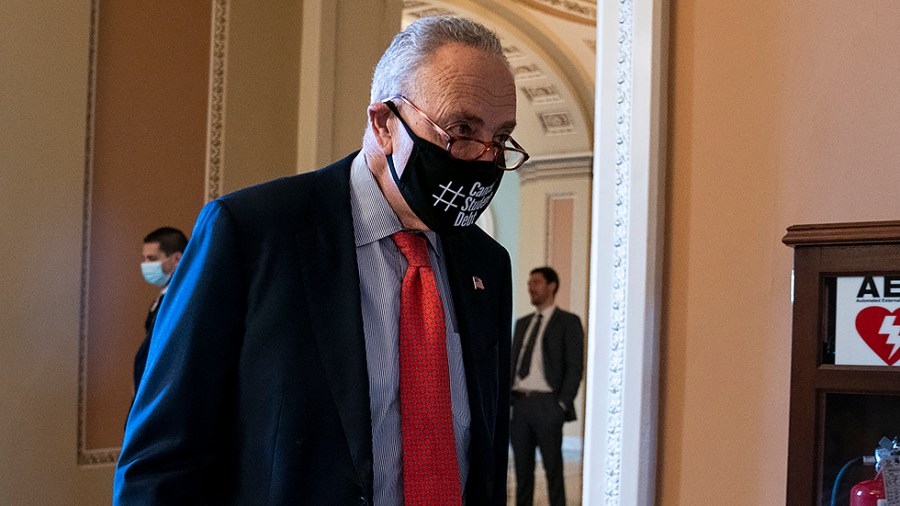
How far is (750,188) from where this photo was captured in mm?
2734

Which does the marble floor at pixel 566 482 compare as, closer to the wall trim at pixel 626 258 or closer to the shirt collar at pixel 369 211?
the wall trim at pixel 626 258

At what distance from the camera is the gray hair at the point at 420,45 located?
1623 mm

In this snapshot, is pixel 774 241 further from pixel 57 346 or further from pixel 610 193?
pixel 57 346

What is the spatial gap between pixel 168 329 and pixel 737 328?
1.68 metres

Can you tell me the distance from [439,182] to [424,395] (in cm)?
32

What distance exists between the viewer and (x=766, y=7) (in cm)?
275

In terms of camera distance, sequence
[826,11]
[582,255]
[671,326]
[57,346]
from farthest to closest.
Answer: [582,255] → [57,346] → [671,326] → [826,11]

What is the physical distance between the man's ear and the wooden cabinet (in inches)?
36.3

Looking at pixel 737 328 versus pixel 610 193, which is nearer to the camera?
pixel 737 328

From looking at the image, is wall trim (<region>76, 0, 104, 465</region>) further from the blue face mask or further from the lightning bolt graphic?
the lightning bolt graphic

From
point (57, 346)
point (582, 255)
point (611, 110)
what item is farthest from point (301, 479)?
point (582, 255)

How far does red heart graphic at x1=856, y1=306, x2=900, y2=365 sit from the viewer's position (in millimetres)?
2088

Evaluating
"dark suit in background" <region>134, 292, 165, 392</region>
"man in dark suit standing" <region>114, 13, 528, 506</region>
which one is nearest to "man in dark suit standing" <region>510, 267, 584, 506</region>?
"dark suit in background" <region>134, 292, 165, 392</region>

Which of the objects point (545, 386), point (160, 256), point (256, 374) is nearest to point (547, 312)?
point (545, 386)
